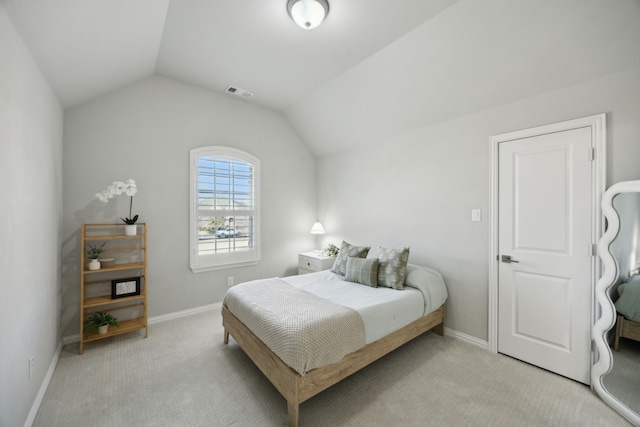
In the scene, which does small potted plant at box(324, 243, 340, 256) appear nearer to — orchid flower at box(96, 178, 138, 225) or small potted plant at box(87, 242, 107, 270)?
orchid flower at box(96, 178, 138, 225)

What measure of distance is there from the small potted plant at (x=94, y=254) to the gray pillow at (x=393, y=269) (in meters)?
2.87

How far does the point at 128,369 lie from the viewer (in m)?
2.25

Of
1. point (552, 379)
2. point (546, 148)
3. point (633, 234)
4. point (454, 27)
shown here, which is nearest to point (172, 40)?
point (454, 27)

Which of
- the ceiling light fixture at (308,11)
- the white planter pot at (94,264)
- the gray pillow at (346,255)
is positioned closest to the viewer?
the ceiling light fixture at (308,11)

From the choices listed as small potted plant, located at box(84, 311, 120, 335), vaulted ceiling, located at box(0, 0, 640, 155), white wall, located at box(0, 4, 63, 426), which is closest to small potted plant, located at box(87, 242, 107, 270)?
white wall, located at box(0, 4, 63, 426)

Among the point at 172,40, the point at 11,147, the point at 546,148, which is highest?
the point at 172,40

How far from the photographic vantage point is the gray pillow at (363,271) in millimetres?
2779

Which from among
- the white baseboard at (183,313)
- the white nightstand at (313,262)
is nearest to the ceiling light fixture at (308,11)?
the white nightstand at (313,262)

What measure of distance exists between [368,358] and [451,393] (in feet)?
2.12

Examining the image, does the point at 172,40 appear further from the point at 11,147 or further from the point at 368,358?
the point at 368,358

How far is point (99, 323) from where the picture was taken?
262cm

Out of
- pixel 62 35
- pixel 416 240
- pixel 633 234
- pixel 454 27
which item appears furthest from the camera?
pixel 416 240

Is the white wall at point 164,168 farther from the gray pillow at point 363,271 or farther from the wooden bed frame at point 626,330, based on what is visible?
the wooden bed frame at point 626,330

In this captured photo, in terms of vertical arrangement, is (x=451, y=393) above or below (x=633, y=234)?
below
